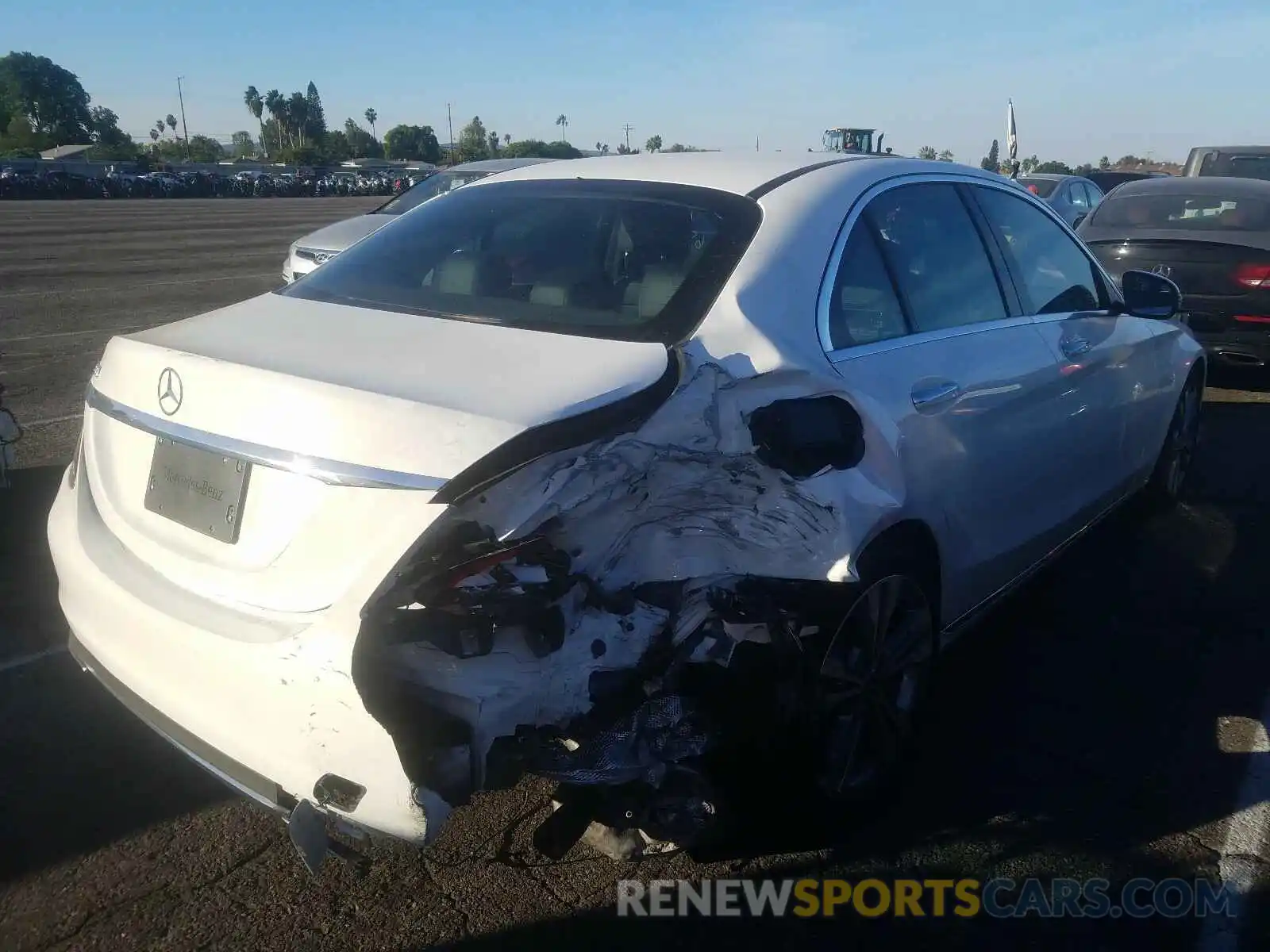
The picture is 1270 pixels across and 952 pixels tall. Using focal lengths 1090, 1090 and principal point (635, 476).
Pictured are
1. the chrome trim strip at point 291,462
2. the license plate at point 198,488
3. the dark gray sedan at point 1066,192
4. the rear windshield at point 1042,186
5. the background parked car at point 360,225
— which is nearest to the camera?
the chrome trim strip at point 291,462

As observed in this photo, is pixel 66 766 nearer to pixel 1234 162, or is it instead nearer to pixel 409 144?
pixel 1234 162

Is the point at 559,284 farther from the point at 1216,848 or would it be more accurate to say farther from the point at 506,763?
the point at 1216,848

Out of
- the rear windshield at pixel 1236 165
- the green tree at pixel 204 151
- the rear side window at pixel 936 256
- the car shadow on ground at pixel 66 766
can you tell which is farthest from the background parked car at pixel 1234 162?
the green tree at pixel 204 151

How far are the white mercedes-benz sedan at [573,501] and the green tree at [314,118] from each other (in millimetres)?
161199

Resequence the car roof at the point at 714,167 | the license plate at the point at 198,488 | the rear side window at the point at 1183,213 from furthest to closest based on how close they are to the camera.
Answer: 1. the rear side window at the point at 1183,213
2. the car roof at the point at 714,167
3. the license plate at the point at 198,488

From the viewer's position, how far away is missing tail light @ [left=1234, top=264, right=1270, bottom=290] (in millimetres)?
7855

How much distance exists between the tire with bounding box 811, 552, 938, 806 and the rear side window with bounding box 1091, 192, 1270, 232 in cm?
672

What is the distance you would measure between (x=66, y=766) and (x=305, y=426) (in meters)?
1.65

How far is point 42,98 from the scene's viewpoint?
425 ft

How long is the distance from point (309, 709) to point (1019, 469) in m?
2.46

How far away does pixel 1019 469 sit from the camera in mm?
3607

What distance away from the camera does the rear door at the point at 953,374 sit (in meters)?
2.97

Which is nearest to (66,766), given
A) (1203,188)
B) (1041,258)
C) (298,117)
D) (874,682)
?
(874,682)

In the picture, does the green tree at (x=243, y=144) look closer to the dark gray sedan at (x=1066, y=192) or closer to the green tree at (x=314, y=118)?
the green tree at (x=314, y=118)
